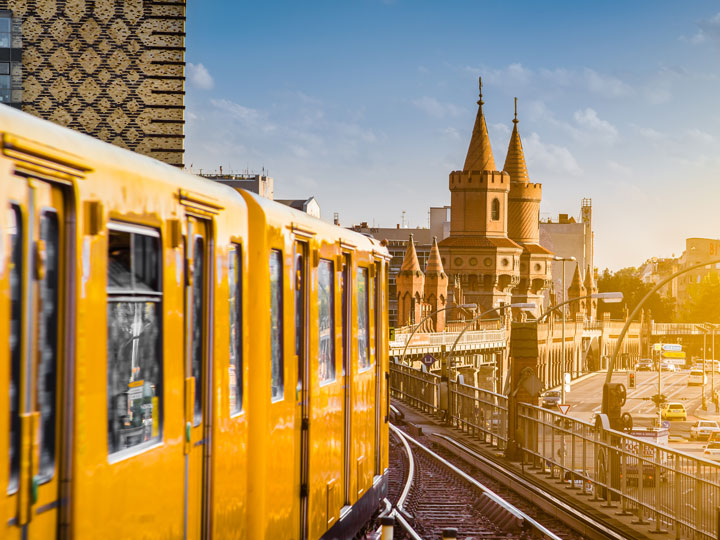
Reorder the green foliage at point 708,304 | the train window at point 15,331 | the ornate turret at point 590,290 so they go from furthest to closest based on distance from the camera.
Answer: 1. the green foliage at point 708,304
2. the ornate turret at point 590,290
3. the train window at point 15,331

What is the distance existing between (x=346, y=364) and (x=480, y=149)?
124m

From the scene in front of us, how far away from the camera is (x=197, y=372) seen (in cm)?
608

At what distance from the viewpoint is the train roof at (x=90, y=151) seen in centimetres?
425

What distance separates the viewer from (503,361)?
4496 inches

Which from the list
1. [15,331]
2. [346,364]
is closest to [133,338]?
[15,331]

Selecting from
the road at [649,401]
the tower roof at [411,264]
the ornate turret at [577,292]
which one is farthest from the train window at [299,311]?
the ornate turret at [577,292]

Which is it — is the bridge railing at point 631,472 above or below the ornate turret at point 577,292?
below

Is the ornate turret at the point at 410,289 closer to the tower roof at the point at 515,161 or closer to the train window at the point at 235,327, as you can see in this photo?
the tower roof at the point at 515,161

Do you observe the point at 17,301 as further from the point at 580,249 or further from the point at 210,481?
the point at 580,249

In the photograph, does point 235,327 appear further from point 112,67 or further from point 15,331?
point 112,67

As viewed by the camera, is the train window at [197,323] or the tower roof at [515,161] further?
the tower roof at [515,161]

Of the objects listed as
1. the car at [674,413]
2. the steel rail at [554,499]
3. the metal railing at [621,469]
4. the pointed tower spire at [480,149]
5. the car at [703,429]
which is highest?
the pointed tower spire at [480,149]

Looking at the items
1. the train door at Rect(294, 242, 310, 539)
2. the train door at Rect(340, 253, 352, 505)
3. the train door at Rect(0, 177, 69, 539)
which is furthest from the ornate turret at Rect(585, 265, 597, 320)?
the train door at Rect(0, 177, 69, 539)

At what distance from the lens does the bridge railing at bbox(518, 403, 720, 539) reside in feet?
39.3
